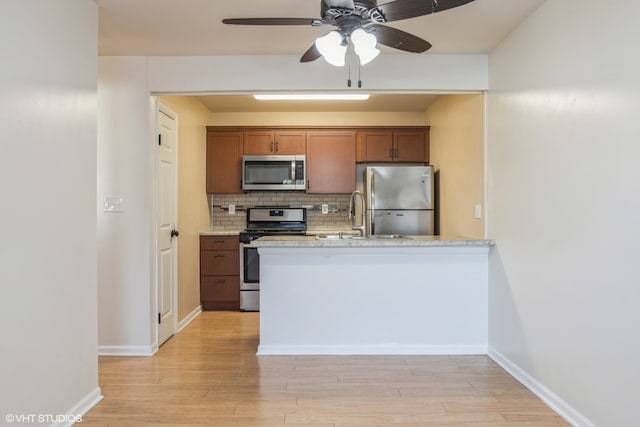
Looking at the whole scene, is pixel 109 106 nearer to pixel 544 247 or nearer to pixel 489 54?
pixel 489 54

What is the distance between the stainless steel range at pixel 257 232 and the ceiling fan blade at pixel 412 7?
3293mm

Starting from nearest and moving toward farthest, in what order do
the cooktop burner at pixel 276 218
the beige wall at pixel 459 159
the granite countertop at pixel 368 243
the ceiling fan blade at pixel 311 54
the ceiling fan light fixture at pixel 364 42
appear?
the ceiling fan light fixture at pixel 364 42
the ceiling fan blade at pixel 311 54
the granite countertop at pixel 368 243
the beige wall at pixel 459 159
the cooktop burner at pixel 276 218

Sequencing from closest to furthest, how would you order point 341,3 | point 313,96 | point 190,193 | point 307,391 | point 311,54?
1. point 341,3
2. point 311,54
3. point 307,391
4. point 313,96
5. point 190,193

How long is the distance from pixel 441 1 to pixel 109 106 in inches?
104

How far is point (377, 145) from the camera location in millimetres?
5090

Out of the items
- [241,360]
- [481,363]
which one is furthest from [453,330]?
[241,360]

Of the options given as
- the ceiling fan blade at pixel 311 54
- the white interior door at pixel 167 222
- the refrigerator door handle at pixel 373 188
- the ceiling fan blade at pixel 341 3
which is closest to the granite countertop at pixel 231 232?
the refrigerator door handle at pixel 373 188

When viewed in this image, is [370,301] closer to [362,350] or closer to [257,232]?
[362,350]

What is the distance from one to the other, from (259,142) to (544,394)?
12.7ft

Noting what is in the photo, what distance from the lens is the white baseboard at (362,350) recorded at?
3.24 m

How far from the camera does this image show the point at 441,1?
176 centimetres

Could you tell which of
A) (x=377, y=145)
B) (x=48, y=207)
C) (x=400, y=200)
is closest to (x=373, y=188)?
(x=400, y=200)

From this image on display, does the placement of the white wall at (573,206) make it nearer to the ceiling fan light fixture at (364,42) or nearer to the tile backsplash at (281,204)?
the ceiling fan light fixture at (364,42)

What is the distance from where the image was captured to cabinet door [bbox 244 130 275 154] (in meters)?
5.07
